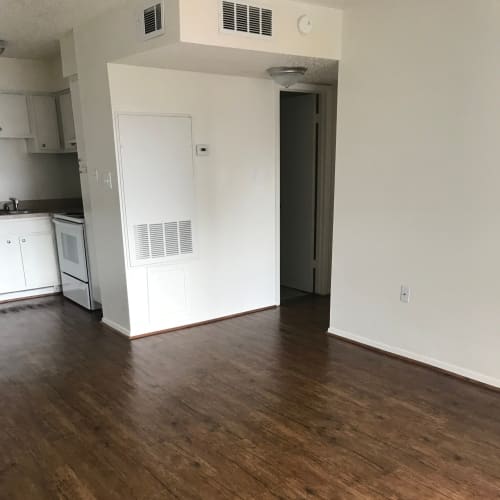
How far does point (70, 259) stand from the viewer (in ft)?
15.9

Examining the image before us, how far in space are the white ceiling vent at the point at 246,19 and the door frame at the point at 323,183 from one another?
55.9 inches

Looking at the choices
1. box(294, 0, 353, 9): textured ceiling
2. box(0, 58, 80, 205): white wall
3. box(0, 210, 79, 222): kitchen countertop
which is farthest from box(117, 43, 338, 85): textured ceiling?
Answer: box(0, 210, 79, 222): kitchen countertop

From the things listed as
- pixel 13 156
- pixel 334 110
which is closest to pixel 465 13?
pixel 334 110

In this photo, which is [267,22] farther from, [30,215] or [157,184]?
[30,215]

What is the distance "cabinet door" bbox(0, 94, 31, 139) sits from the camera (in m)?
4.96

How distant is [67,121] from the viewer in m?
4.99

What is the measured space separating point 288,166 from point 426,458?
3.56 metres

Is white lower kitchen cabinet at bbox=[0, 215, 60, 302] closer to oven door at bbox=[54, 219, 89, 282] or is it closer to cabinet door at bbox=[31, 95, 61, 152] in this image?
oven door at bbox=[54, 219, 89, 282]

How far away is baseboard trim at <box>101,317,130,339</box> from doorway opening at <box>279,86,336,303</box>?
5.55ft

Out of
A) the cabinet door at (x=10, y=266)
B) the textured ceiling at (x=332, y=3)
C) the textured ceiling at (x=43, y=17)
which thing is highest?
the textured ceiling at (x=43, y=17)

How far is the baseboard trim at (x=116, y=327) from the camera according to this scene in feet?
12.9

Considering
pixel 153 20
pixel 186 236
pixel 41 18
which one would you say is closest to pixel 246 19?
pixel 153 20

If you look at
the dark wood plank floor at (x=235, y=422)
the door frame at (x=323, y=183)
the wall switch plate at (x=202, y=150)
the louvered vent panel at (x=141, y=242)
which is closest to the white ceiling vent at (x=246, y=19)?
the wall switch plate at (x=202, y=150)

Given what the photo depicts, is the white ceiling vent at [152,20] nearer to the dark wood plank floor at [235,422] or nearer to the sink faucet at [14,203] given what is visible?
the dark wood plank floor at [235,422]
